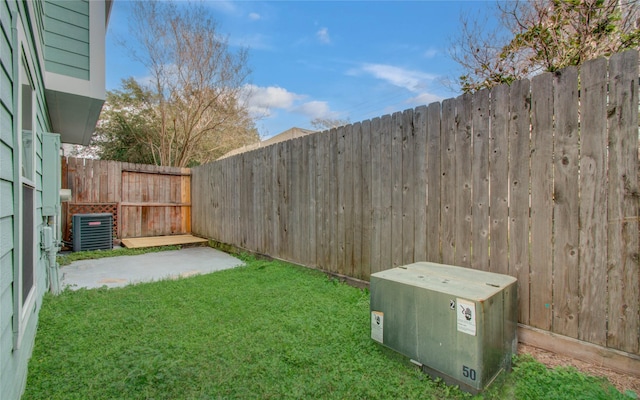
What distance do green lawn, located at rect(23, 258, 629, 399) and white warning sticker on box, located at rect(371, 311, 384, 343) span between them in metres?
0.09

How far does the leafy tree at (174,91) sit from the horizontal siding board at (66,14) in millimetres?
6165

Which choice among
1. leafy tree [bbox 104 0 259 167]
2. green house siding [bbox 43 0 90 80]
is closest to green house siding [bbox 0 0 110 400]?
green house siding [bbox 43 0 90 80]

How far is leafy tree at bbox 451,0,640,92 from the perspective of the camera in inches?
117

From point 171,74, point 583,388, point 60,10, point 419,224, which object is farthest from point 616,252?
point 171,74

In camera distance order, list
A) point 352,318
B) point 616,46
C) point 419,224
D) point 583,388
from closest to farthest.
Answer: point 583,388 < point 352,318 < point 419,224 < point 616,46

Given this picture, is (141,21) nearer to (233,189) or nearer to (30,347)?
(233,189)

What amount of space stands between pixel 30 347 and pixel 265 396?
5.31ft

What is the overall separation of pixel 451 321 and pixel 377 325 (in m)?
0.51

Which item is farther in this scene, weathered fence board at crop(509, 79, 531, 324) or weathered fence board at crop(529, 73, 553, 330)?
weathered fence board at crop(509, 79, 531, 324)

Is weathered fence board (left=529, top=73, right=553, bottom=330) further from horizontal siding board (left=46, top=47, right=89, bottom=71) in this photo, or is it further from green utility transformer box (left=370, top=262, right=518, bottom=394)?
horizontal siding board (left=46, top=47, right=89, bottom=71)

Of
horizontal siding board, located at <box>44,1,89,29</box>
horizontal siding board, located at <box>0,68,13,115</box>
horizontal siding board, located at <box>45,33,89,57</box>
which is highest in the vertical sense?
horizontal siding board, located at <box>44,1,89,29</box>

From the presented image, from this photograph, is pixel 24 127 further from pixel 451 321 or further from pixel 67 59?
pixel 451 321

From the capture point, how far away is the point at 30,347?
1894 mm

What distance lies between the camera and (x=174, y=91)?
388 inches
